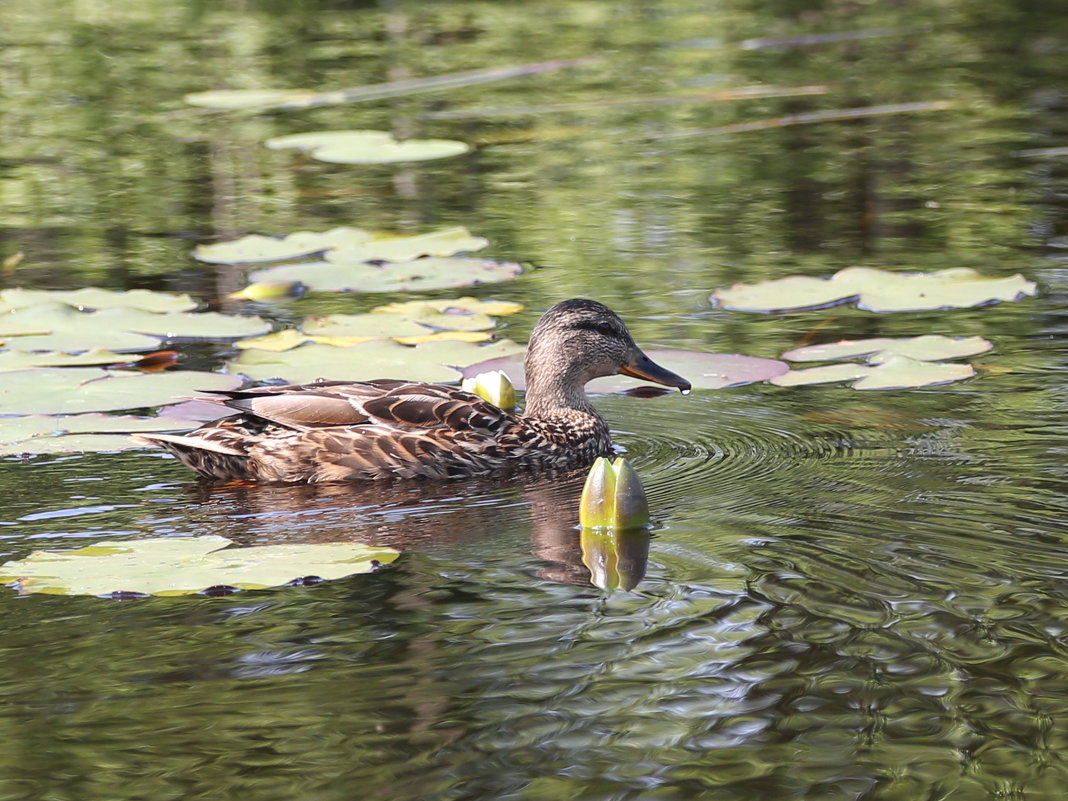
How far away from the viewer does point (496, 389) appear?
6898 millimetres

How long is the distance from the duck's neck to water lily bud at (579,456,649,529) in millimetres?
1534

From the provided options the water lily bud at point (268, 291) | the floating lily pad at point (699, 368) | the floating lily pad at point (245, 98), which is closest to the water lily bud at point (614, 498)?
the floating lily pad at point (699, 368)

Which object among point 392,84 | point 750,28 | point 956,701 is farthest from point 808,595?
point 750,28

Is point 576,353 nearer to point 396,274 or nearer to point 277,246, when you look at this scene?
point 396,274

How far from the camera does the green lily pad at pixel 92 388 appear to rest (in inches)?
257

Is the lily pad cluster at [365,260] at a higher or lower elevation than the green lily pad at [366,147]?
lower

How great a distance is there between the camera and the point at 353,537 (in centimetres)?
534

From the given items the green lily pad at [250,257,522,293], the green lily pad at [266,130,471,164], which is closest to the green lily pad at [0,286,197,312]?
the green lily pad at [250,257,522,293]

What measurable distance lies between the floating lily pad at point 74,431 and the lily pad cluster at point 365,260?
2.24 meters

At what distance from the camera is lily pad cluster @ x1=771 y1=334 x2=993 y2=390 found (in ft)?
22.2

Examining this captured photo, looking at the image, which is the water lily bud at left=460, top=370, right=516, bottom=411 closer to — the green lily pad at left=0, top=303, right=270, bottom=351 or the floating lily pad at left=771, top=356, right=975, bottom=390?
the floating lily pad at left=771, top=356, right=975, bottom=390

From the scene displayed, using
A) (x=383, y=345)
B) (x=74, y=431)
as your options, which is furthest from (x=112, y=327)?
(x=74, y=431)

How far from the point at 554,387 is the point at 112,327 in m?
2.26

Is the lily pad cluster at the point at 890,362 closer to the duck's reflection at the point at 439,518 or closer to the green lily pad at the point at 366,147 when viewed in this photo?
the duck's reflection at the point at 439,518
